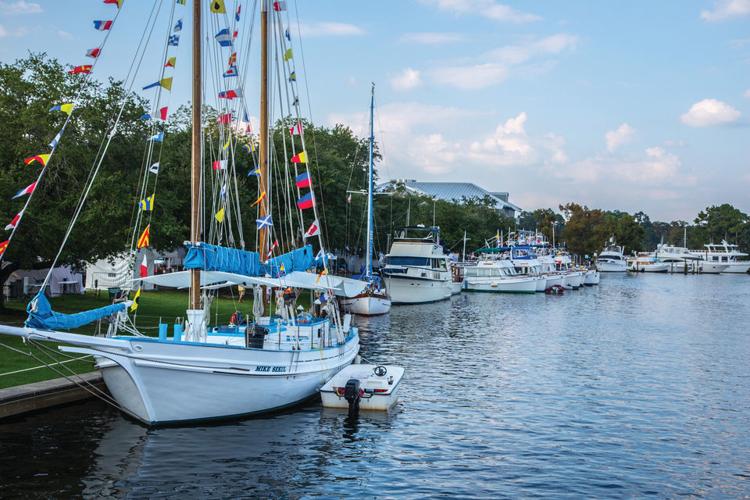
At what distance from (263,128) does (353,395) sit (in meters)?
12.1

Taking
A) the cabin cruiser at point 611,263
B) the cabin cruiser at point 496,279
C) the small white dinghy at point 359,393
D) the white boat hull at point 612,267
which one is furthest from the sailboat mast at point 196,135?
the white boat hull at point 612,267

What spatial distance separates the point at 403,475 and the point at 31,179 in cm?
2088

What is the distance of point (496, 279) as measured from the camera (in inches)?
3789

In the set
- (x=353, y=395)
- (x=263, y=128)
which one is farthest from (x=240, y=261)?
(x=263, y=128)

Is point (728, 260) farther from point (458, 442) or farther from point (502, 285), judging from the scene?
point (458, 442)

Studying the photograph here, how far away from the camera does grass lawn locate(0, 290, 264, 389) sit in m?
24.0

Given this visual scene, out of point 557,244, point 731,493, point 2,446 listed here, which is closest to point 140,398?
point 2,446

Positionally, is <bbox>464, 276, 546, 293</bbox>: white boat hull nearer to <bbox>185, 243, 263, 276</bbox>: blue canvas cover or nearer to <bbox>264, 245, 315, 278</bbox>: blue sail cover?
<bbox>264, 245, 315, 278</bbox>: blue sail cover

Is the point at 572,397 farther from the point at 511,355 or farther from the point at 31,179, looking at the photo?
the point at 31,179

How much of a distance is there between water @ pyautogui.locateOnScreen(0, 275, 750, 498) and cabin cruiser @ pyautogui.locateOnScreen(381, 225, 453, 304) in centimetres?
3176

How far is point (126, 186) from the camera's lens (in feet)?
115

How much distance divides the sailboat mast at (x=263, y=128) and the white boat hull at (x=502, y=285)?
6703 centimetres

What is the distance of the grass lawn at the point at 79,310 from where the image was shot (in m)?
24.0

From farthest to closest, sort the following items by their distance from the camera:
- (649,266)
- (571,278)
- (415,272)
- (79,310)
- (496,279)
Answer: (649,266) → (571,278) → (496,279) → (415,272) → (79,310)
